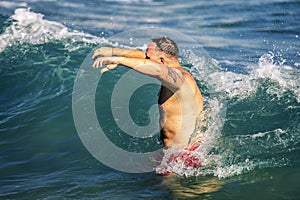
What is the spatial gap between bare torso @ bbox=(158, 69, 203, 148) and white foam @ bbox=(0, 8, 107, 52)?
5711 mm

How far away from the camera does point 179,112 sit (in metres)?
5.68

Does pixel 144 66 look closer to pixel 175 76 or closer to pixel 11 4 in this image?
pixel 175 76

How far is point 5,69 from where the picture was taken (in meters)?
9.77

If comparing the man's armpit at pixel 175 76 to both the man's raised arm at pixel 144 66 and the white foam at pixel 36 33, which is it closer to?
the man's raised arm at pixel 144 66

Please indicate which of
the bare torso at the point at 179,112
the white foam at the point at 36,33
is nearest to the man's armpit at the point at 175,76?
the bare torso at the point at 179,112

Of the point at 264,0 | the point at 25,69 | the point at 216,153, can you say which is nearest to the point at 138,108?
the point at 216,153

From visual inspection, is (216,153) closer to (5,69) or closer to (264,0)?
(5,69)

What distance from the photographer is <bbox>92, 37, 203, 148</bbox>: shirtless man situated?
16.7 ft

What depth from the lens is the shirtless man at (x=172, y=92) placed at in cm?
509

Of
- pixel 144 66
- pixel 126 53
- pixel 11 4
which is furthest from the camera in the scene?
pixel 11 4

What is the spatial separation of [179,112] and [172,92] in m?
0.30

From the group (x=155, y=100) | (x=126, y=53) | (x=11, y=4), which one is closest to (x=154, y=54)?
(x=126, y=53)

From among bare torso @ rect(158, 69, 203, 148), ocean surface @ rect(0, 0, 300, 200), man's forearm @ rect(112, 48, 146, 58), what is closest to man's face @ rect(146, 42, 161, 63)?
man's forearm @ rect(112, 48, 146, 58)

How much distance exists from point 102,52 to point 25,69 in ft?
16.8
